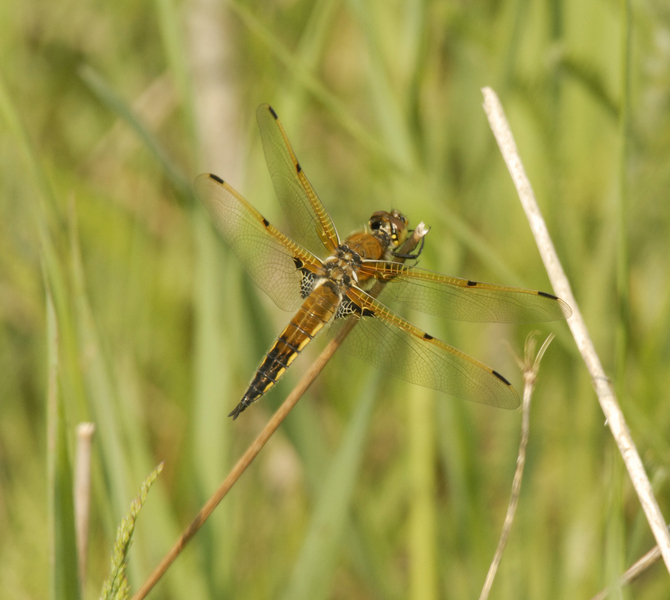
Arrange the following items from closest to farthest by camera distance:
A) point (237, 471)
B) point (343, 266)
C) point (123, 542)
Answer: point (123, 542), point (237, 471), point (343, 266)

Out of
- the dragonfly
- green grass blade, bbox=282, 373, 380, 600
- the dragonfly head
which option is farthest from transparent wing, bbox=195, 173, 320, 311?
green grass blade, bbox=282, 373, 380, 600

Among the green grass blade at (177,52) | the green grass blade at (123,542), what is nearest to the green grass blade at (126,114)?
the green grass blade at (177,52)

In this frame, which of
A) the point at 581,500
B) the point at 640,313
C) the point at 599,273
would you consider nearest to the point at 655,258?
the point at 640,313

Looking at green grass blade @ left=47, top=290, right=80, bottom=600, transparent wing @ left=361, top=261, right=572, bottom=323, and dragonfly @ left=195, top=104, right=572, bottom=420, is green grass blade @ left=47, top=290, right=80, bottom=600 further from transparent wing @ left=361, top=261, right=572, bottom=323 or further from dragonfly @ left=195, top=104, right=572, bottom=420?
transparent wing @ left=361, top=261, right=572, bottom=323

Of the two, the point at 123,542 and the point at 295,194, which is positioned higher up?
the point at 295,194

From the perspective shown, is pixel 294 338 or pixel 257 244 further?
pixel 257 244

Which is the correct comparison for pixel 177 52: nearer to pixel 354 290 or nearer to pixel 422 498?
pixel 354 290

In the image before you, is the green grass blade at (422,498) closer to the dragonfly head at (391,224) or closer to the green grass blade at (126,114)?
the dragonfly head at (391,224)

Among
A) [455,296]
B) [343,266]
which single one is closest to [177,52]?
[343,266]
